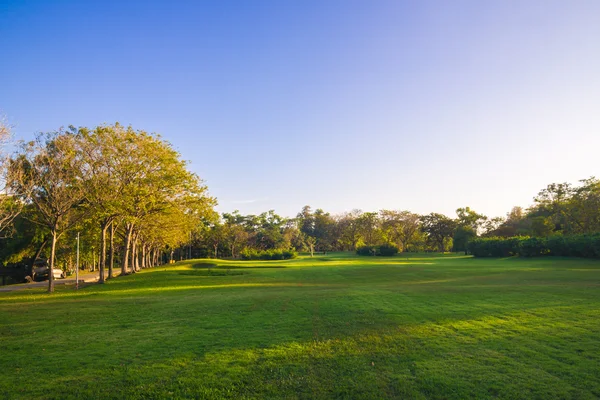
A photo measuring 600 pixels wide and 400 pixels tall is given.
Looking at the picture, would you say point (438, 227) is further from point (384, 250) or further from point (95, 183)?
point (95, 183)

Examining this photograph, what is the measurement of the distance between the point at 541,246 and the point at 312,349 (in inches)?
1908

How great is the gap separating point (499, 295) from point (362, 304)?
20.5 feet

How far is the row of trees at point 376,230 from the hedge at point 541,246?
13727mm

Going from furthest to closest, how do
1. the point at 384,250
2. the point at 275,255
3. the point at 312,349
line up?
the point at 384,250 → the point at 275,255 → the point at 312,349

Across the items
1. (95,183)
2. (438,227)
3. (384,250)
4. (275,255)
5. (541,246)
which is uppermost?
(95,183)

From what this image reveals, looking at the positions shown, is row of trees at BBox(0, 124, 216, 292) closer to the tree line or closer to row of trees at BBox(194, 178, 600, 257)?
the tree line

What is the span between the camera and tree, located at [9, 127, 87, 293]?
22797mm

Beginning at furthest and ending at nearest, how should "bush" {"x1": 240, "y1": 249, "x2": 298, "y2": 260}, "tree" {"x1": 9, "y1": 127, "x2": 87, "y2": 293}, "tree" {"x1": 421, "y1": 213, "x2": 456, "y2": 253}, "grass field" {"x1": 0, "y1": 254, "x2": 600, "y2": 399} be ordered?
"tree" {"x1": 421, "y1": 213, "x2": 456, "y2": 253}
"bush" {"x1": 240, "y1": 249, "x2": 298, "y2": 260}
"tree" {"x1": 9, "y1": 127, "x2": 87, "y2": 293}
"grass field" {"x1": 0, "y1": 254, "x2": 600, "y2": 399}

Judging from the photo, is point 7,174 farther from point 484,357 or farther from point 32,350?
point 484,357

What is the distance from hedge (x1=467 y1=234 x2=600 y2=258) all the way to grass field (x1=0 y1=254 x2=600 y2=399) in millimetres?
32108

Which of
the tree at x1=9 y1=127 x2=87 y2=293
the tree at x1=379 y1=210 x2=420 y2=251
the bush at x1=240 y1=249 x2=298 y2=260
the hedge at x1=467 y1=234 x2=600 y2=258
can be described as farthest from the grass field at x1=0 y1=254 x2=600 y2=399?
the tree at x1=379 y1=210 x2=420 y2=251

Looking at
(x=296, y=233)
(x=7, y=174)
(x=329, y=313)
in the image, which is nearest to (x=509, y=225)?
(x=296, y=233)

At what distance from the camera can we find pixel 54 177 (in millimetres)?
23406

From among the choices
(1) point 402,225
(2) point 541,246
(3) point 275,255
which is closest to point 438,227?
(1) point 402,225
